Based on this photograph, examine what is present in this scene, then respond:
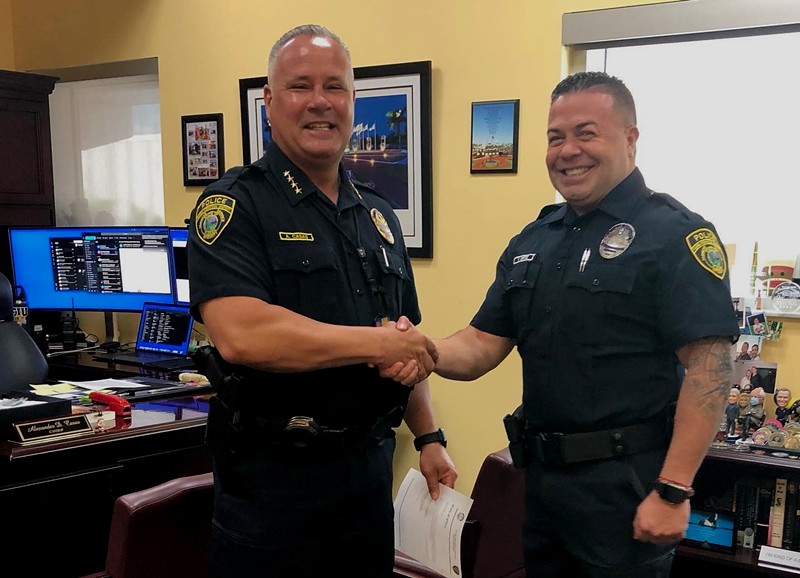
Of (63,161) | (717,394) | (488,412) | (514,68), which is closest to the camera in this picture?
(717,394)

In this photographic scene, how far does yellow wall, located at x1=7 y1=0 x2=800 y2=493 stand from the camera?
2.60 metres

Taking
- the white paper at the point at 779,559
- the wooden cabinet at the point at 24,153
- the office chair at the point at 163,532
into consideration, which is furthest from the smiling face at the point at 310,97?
the wooden cabinet at the point at 24,153

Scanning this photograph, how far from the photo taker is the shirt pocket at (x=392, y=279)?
153 centimetres

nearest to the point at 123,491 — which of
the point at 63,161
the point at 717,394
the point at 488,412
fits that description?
the point at 488,412

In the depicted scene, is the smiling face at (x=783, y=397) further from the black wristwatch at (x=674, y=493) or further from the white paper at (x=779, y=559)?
the black wristwatch at (x=674, y=493)

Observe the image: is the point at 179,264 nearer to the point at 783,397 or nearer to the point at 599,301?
the point at 599,301

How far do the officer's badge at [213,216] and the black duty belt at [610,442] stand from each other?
763mm

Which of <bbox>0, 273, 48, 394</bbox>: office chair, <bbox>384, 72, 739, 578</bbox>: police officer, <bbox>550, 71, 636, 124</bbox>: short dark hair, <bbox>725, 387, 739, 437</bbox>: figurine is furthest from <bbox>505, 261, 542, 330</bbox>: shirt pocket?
<bbox>0, 273, 48, 394</bbox>: office chair

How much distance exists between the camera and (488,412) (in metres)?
2.79

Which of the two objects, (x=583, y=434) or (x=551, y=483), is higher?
(x=583, y=434)

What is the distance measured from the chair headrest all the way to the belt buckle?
178 cm

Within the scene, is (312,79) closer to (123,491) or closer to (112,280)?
(123,491)

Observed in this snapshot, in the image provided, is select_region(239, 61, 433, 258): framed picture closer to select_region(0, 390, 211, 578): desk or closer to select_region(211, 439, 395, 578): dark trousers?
select_region(0, 390, 211, 578): desk

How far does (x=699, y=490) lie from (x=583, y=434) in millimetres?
1050
